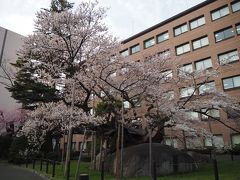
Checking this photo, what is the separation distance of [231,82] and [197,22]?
1073 centimetres

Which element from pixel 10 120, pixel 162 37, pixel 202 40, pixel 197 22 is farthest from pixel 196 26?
pixel 10 120

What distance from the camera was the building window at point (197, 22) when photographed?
120 ft

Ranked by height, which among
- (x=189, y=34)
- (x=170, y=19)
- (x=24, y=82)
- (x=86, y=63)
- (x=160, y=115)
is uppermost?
(x=170, y=19)

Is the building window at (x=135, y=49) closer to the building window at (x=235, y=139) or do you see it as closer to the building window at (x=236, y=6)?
A: the building window at (x=236, y=6)

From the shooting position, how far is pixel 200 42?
36.2 meters

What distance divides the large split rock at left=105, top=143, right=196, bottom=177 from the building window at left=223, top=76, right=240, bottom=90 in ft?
59.2

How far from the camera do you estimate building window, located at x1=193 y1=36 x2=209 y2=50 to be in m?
35.6

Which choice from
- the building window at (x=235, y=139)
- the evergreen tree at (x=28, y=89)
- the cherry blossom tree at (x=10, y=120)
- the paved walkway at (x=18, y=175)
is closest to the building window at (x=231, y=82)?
the building window at (x=235, y=139)

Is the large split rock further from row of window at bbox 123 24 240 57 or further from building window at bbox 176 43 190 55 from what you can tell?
building window at bbox 176 43 190 55

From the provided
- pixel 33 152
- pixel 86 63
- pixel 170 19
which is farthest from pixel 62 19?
pixel 170 19

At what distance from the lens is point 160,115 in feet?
56.7

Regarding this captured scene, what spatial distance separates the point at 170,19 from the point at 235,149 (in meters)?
22.4

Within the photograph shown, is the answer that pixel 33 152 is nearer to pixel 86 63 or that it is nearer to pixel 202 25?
pixel 86 63

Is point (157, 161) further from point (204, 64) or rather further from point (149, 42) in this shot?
point (149, 42)
